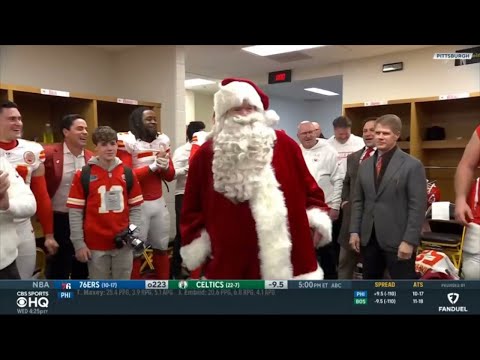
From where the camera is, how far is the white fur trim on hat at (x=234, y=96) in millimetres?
1045

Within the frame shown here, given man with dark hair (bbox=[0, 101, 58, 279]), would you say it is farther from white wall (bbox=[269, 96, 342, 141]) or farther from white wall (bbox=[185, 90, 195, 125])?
white wall (bbox=[269, 96, 342, 141])

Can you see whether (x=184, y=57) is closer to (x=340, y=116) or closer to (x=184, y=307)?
(x=340, y=116)

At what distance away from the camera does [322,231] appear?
1.14 m

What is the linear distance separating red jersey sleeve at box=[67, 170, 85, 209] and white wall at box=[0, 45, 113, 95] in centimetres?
28

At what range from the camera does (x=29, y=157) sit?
45.5 inches

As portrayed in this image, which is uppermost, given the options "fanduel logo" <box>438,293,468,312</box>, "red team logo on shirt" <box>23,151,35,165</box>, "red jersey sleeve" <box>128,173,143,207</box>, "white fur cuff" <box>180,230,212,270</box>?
"red team logo on shirt" <box>23,151,35,165</box>

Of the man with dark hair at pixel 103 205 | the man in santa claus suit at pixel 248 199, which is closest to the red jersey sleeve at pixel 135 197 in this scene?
the man with dark hair at pixel 103 205

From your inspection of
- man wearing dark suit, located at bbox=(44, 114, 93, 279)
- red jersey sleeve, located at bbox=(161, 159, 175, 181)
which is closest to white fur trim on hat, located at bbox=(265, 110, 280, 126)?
red jersey sleeve, located at bbox=(161, 159, 175, 181)

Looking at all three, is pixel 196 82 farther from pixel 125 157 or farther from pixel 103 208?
pixel 103 208

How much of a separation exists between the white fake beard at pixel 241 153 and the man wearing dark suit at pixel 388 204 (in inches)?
17.2

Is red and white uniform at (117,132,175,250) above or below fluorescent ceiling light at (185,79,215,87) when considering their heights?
below

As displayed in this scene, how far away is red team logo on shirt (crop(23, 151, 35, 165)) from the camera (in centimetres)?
113
